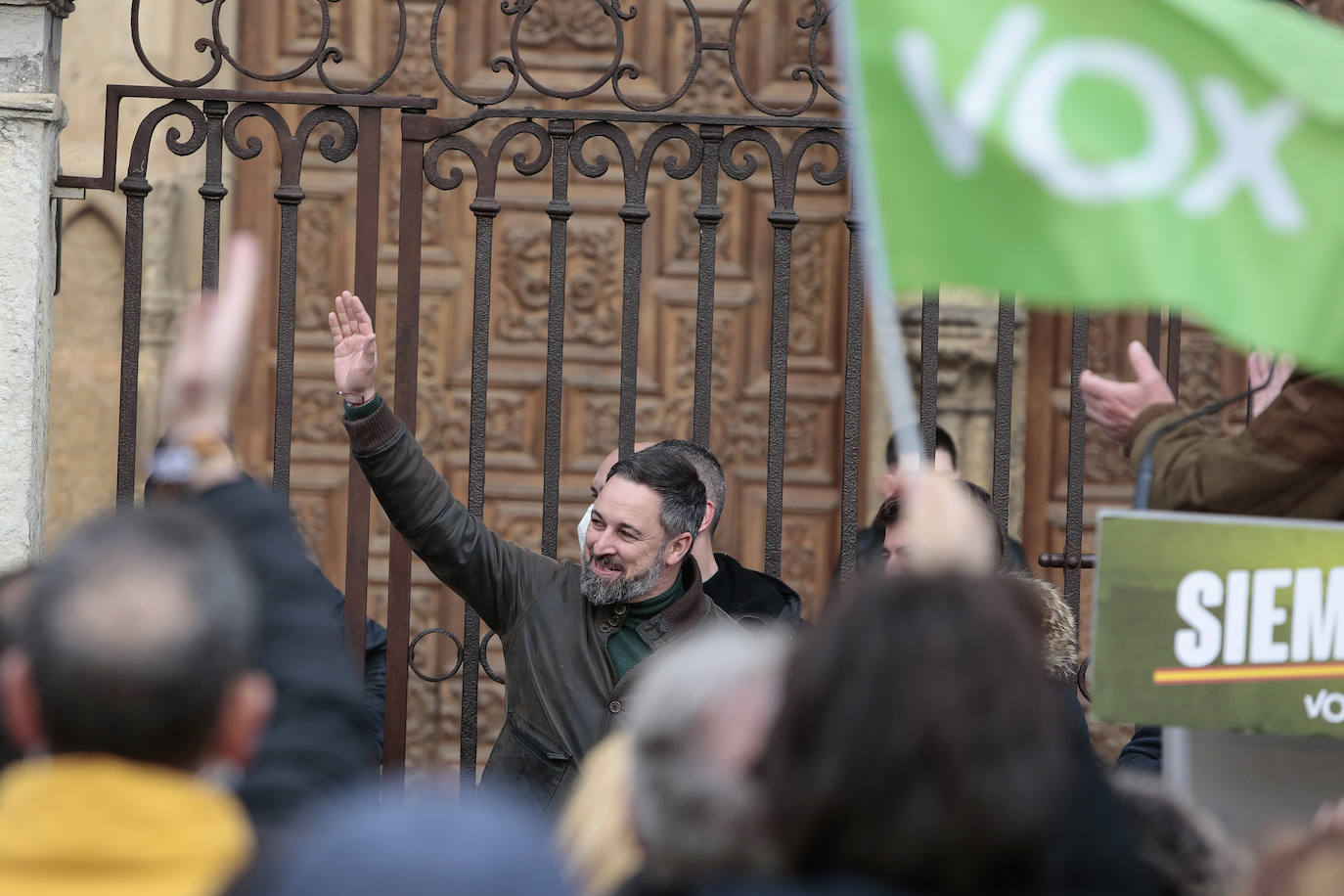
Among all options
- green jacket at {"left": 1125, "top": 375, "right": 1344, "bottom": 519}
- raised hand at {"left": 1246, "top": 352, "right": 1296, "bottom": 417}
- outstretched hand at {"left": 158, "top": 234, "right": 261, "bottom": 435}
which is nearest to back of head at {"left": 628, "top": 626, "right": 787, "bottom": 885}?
outstretched hand at {"left": 158, "top": 234, "right": 261, "bottom": 435}

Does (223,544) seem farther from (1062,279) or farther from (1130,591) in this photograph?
(1130,591)

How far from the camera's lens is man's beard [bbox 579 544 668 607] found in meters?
4.27

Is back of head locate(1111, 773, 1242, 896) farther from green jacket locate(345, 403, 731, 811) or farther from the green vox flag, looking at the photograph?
green jacket locate(345, 403, 731, 811)

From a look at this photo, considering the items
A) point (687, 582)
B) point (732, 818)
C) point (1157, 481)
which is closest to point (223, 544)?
point (732, 818)

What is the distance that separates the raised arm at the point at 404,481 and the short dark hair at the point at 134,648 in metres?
2.05

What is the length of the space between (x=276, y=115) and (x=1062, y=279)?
2411mm

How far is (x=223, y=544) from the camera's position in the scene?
6.46 ft

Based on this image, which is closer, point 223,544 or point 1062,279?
point 223,544

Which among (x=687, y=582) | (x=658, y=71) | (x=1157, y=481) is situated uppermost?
(x=658, y=71)

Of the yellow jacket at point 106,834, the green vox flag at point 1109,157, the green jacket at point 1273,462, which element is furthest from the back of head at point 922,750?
the green jacket at point 1273,462

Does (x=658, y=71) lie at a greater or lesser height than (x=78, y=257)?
greater

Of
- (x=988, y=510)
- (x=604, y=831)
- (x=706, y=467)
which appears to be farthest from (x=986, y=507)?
(x=604, y=831)

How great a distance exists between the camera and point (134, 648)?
1800mm

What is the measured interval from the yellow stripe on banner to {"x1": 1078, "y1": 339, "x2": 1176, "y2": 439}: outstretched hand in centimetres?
60
